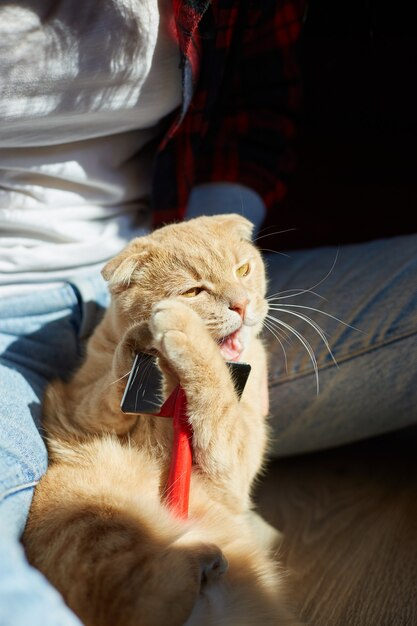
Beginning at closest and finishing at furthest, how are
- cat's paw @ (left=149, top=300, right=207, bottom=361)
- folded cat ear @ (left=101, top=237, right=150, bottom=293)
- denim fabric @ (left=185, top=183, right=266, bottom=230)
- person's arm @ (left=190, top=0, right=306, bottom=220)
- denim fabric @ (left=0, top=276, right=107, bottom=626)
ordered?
denim fabric @ (left=0, top=276, right=107, bottom=626), cat's paw @ (left=149, top=300, right=207, bottom=361), folded cat ear @ (left=101, top=237, right=150, bottom=293), person's arm @ (left=190, top=0, right=306, bottom=220), denim fabric @ (left=185, top=183, right=266, bottom=230)

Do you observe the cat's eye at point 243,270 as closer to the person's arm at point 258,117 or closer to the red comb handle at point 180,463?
the red comb handle at point 180,463

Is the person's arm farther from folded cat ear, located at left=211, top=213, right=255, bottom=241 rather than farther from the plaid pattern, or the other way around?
folded cat ear, located at left=211, top=213, right=255, bottom=241

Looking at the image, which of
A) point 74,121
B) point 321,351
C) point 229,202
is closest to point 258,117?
point 229,202

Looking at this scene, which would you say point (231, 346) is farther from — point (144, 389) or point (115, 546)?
point (115, 546)

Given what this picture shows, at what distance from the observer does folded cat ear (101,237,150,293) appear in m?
1.19

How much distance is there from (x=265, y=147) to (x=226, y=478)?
1.13m

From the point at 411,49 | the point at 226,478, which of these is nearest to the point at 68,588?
the point at 226,478

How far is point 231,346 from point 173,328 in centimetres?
22

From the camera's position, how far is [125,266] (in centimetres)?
119

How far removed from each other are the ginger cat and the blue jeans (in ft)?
0.28

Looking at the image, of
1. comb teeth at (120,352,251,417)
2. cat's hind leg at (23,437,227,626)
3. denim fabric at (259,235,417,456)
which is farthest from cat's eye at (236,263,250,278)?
cat's hind leg at (23,437,227,626)

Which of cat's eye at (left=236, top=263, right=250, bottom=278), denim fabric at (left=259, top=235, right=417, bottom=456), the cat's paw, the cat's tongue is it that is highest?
the cat's paw

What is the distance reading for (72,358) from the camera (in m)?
1.47

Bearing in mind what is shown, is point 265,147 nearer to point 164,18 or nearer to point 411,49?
point 164,18
